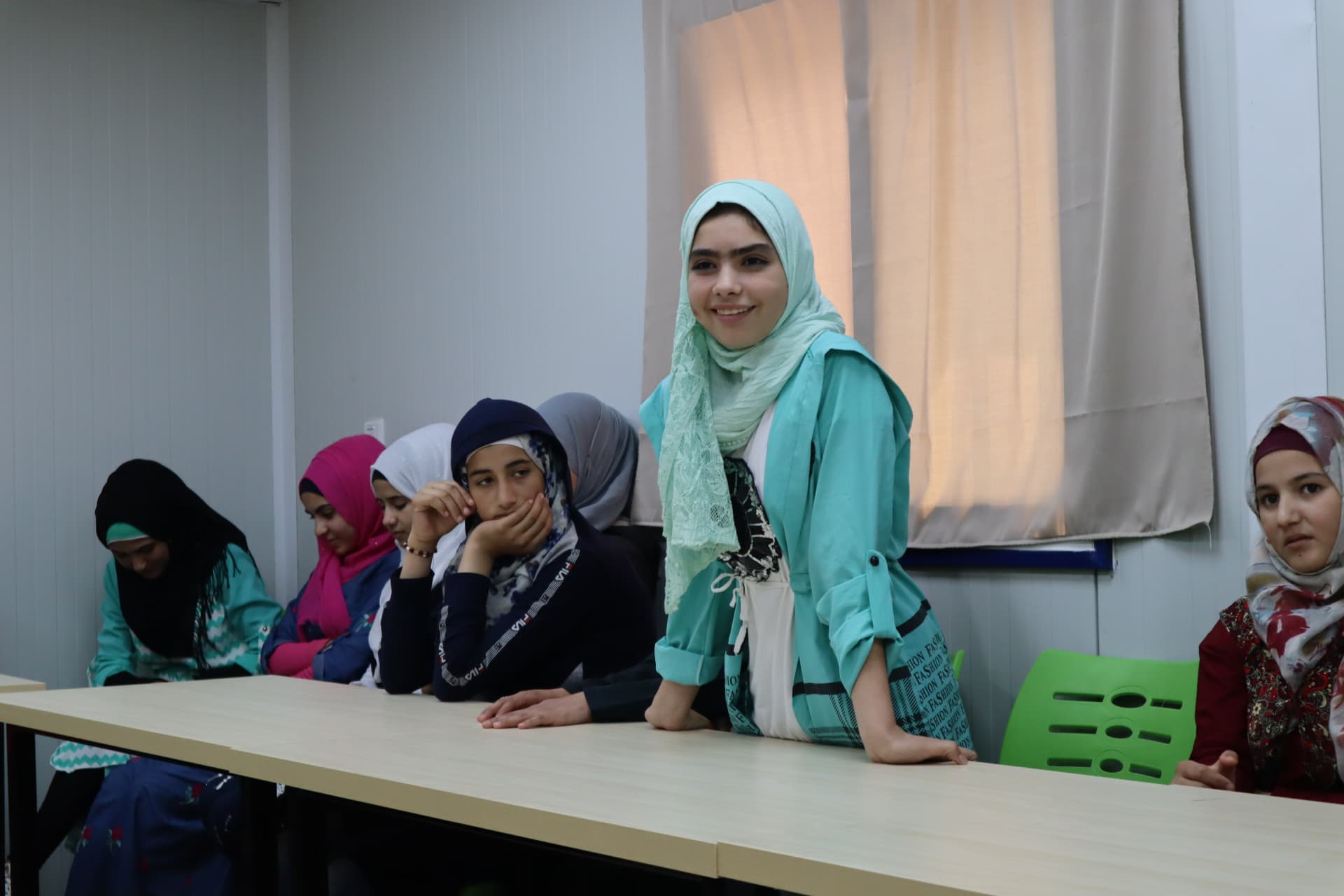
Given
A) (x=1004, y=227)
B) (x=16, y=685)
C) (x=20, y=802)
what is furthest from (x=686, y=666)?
(x=16, y=685)

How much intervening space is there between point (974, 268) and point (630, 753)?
128 cm

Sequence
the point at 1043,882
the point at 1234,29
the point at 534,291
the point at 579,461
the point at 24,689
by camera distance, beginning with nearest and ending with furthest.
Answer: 1. the point at 1043,882
2. the point at 1234,29
3. the point at 24,689
4. the point at 579,461
5. the point at 534,291

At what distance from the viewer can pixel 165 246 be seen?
434 centimetres

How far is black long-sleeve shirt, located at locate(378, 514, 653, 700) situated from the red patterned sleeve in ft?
3.36

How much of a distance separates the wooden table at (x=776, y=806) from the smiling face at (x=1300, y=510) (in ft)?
1.76

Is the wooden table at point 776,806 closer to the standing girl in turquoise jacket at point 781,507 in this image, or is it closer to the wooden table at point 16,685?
the standing girl in turquoise jacket at point 781,507

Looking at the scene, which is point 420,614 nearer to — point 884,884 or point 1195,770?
point 1195,770

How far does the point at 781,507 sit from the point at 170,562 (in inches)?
107

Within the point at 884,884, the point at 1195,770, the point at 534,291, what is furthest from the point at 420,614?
the point at 884,884

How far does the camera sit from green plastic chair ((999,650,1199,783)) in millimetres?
2152

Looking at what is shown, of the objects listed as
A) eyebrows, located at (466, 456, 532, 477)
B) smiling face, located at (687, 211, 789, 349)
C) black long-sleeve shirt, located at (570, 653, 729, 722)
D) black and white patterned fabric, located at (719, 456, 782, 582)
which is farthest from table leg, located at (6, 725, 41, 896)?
smiling face, located at (687, 211, 789, 349)

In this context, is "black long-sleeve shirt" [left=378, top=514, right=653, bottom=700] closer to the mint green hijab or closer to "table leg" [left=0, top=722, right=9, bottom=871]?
the mint green hijab

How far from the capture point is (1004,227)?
2.46 m

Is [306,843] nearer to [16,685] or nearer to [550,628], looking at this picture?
[550,628]
